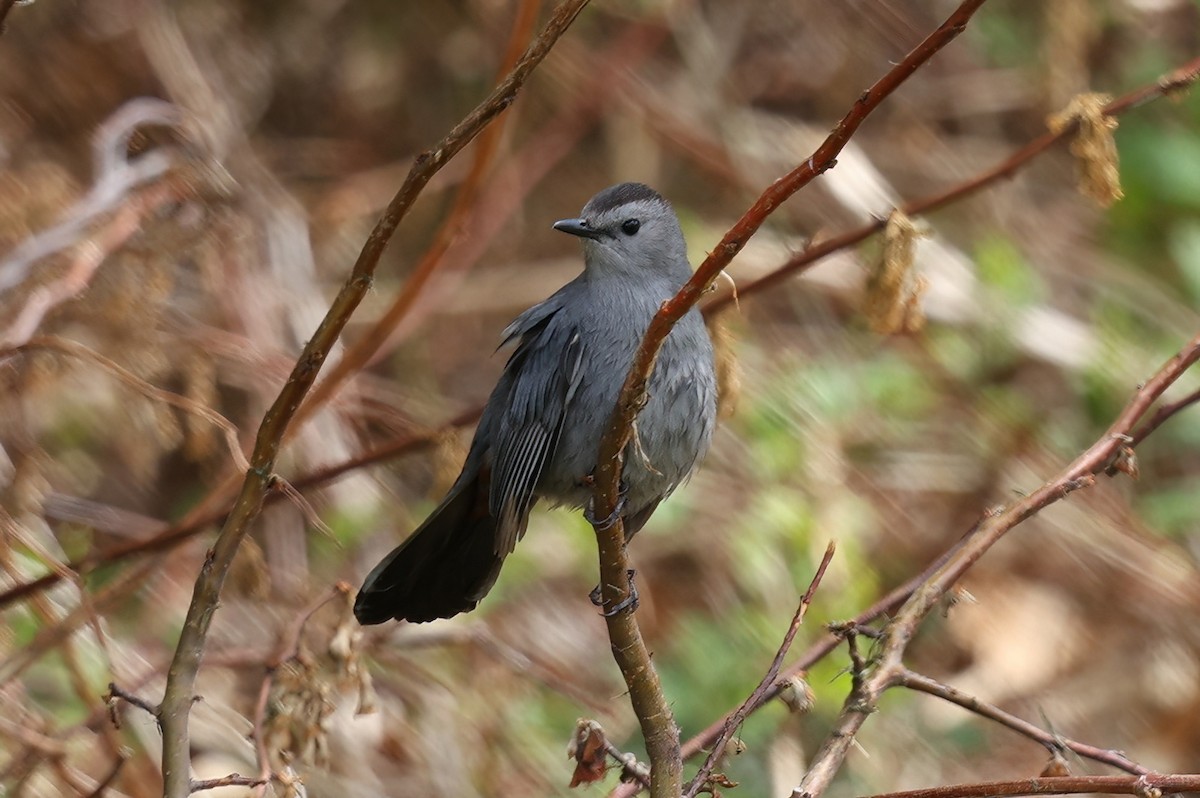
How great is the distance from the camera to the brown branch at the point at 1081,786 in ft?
6.79

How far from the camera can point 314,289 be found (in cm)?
613

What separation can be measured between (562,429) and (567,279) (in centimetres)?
331

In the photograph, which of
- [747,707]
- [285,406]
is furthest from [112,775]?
[747,707]

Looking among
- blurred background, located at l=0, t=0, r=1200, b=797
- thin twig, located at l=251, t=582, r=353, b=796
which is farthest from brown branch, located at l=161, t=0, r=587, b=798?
blurred background, located at l=0, t=0, r=1200, b=797

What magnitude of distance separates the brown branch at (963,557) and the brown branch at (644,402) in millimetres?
285

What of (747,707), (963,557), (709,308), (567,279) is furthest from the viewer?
(567,279)

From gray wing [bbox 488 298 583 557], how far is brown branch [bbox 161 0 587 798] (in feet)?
3.99

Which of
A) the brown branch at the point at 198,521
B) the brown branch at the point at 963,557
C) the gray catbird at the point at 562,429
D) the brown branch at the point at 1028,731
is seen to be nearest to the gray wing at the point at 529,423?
the gray catbird at the point at 562,429

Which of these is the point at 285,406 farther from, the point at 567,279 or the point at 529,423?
the point at 567,279

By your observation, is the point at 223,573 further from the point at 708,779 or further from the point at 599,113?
the point at 599,113

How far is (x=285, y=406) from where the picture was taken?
85.0 inches

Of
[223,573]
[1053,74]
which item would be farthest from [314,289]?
[223,573]

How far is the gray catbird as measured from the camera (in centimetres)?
334

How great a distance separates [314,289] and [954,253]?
3.11 meters
